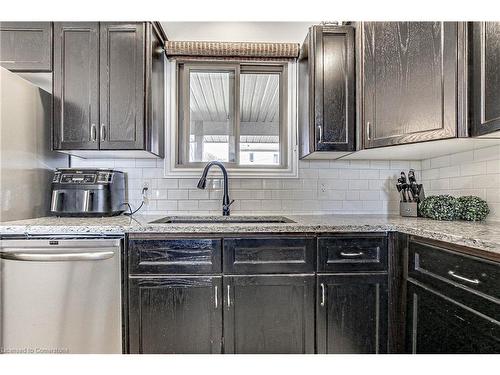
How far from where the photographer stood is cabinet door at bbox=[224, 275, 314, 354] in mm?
1464

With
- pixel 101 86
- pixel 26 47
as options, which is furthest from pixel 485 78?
pixel 26 47

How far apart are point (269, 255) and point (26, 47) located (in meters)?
1.98

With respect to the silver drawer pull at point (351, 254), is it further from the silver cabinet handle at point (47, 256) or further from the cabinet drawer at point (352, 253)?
the silver cabinet handle at point (47, 256)

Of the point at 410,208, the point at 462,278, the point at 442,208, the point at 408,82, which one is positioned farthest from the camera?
the point at 410,208

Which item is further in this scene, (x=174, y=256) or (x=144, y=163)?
(x=144, y=163)

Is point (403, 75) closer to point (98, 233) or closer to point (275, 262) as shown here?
point (275, 262)

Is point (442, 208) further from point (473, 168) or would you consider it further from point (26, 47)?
point (26, 47)

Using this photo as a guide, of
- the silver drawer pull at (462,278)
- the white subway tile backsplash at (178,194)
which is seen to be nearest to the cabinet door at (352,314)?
the silver drawer pull at (462,278)

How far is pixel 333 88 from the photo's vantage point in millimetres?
1833

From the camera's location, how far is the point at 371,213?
2213mm

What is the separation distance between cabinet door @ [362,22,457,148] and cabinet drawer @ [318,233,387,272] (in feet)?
1.90

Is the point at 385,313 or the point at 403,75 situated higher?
the point at 403,75

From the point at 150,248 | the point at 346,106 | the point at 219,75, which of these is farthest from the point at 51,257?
the point at 346,106
